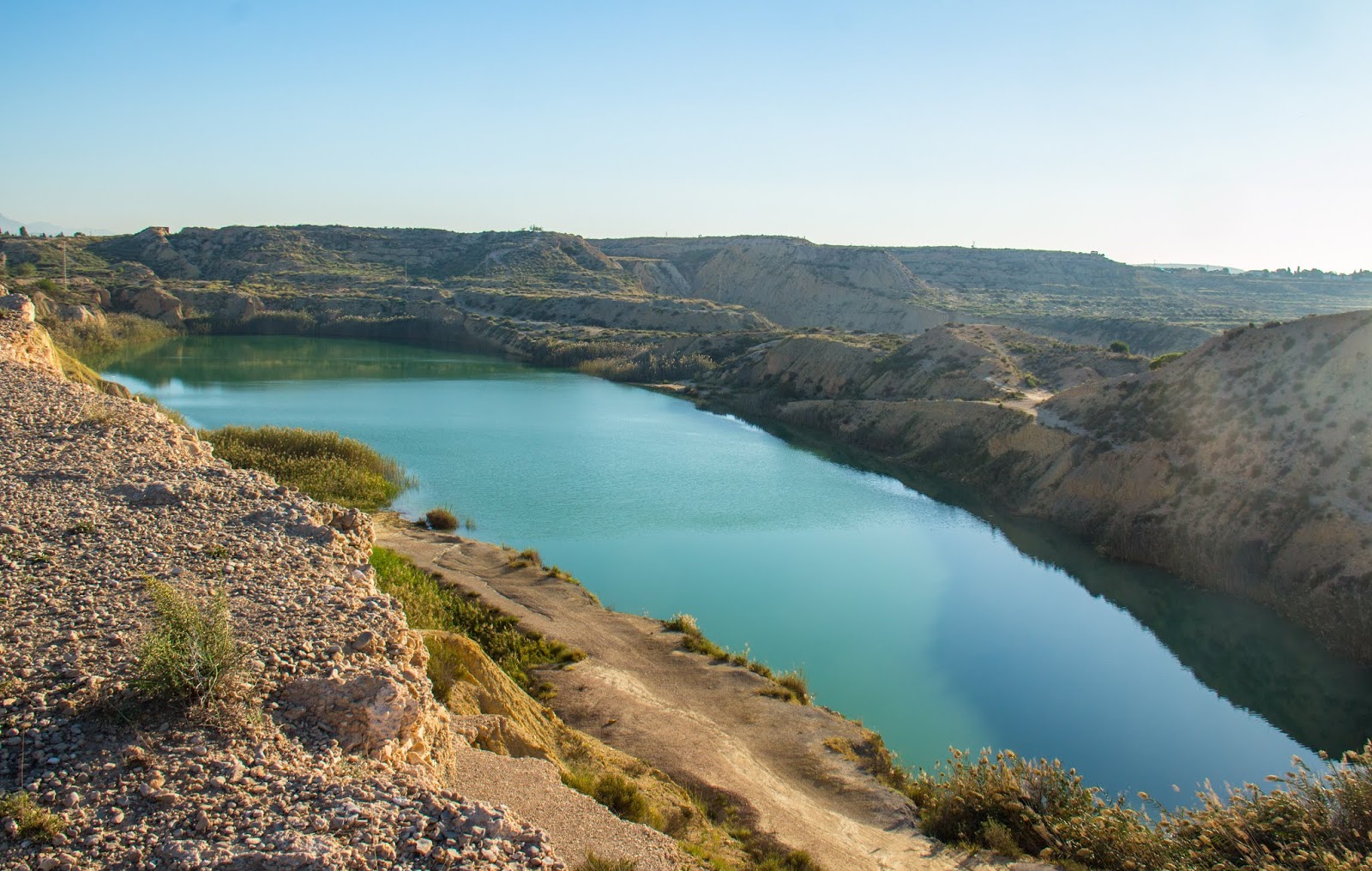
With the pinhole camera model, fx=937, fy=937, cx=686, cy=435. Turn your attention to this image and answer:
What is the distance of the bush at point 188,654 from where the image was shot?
748 centimetres

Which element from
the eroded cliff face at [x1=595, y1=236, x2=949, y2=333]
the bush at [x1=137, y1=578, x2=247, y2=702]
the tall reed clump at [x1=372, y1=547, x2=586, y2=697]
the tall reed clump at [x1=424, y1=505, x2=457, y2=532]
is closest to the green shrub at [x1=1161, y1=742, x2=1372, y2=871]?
the bush at [x1=137, y1=578, x2=247, y2=702]

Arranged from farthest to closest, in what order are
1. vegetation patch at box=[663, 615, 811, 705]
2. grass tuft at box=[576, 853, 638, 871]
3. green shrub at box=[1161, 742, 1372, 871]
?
vegetation patch at box=[663, 615, 811, 705] < green shrub at box=[1161, 742, 1372, 871] < grass tuft at box=[576, 853, 638, 871]

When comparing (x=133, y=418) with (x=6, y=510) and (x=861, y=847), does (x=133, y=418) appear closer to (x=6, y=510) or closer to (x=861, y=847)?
(x=6, y=510)

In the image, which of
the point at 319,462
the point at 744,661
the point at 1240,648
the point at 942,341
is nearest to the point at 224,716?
the point at 744,661

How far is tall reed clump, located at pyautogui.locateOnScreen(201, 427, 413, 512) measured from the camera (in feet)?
92.1

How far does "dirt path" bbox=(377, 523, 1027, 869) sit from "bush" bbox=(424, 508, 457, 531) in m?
4.96

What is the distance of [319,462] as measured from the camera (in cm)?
2966

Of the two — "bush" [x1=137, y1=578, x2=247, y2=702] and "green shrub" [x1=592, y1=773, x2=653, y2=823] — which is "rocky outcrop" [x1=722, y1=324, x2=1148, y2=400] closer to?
"green shrub" [x1=592, y1=773, x2=653, y2=823]

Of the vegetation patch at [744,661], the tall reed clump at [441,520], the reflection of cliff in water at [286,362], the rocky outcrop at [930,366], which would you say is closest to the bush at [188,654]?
the vegetation patch at [744,661]

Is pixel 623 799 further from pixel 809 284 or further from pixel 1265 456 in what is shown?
pixel 809 284

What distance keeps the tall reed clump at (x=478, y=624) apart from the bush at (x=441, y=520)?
635 cm

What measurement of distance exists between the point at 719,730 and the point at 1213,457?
68.1ft

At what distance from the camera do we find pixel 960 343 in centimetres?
4972

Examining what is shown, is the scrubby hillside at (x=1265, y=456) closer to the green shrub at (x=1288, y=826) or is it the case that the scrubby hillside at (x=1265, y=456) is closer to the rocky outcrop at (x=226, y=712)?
the green shrub at (x=1288, y=826)
